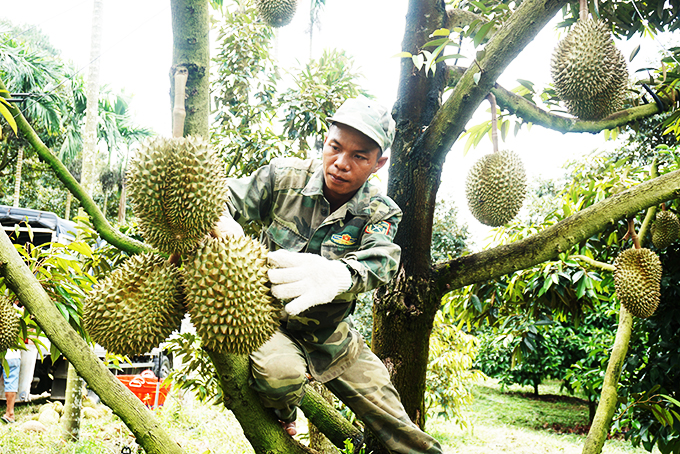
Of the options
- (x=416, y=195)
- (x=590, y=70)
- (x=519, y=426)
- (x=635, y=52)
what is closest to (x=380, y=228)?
(x=416, y=195)

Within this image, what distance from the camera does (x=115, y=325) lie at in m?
1.14

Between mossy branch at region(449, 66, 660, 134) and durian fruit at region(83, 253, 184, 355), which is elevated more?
mossy branch at region(449, 66, 660, 134)

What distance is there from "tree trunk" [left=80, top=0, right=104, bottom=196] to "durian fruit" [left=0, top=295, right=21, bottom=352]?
4.01 metres

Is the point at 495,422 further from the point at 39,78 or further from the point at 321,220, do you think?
the point at 39,78

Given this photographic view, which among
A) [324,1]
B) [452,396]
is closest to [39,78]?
[324,1]

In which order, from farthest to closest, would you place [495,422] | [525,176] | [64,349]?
[495,422]
[525,176]
[64,349]

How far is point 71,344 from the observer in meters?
1.13

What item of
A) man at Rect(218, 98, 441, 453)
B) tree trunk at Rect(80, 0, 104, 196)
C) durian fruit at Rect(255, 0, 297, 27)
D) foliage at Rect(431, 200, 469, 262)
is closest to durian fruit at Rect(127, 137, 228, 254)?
man at Rect(218, 98, 441, 453)

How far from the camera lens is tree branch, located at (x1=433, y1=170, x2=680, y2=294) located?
1974mm

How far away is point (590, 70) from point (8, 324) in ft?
9.67

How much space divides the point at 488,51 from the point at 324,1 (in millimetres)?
9813

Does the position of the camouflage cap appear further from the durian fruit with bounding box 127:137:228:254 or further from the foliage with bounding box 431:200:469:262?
the foliage with bounding box 431:200:469:262

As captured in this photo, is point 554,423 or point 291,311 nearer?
point 291,311

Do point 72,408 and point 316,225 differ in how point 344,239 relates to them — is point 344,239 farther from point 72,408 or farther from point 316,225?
point 72,408
